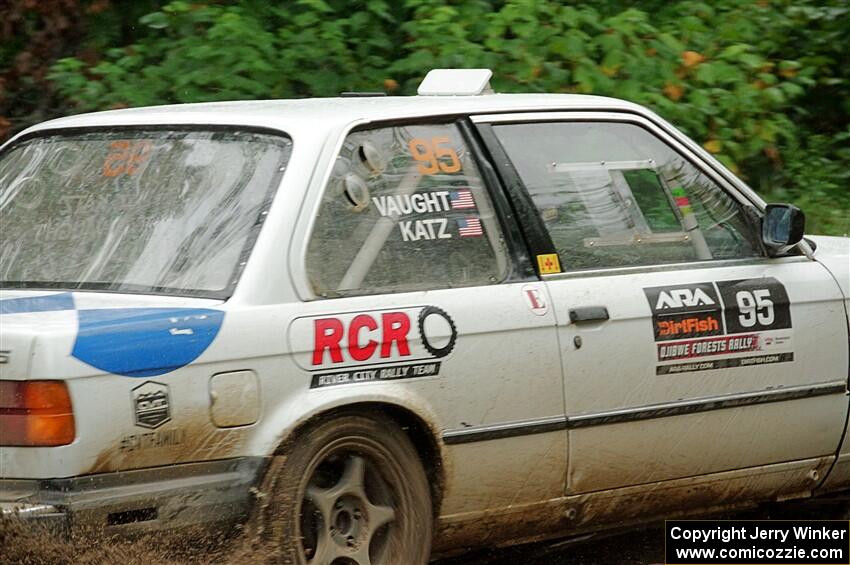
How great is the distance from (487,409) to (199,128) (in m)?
1.27

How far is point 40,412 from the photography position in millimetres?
3805

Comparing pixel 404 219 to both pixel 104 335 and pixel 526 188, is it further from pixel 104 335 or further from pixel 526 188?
pixel 104 335

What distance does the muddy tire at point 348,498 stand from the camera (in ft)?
13.7

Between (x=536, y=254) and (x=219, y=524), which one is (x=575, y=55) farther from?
(x=219, y=524)

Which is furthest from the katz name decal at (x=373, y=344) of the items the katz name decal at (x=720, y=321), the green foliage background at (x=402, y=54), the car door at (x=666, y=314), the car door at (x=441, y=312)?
the green foliage background at (x=402, y=54)

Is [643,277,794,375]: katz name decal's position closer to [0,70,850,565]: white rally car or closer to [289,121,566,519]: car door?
[0,70,850,565]: white rally car

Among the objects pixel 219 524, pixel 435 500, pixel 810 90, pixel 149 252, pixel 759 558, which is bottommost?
pixel 810 90

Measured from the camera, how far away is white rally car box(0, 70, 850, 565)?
397cm

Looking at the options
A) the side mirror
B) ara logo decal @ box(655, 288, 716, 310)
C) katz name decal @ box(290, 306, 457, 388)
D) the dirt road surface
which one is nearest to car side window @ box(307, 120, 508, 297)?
katz name decal @ box(290, 306, 457, 388)

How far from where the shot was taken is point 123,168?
4.73m

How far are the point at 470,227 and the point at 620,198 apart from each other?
72 cm

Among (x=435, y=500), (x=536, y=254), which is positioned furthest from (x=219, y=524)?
(x=536, y=254)

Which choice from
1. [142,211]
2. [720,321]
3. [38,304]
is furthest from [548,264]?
[38,304]

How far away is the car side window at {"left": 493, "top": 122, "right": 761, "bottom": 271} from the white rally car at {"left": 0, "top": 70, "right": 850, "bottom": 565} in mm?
11
